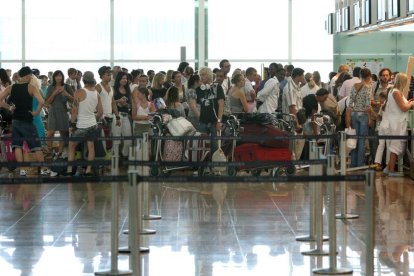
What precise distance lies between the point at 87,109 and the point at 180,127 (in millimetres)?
1486

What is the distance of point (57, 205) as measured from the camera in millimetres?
13641

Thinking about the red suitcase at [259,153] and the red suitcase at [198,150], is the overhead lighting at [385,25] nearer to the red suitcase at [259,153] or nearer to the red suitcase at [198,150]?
the red suitcase at [259,153]

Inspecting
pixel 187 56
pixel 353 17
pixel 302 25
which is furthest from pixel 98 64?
pixel 353 17

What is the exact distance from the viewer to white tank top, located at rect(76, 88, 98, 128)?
16.9 meters

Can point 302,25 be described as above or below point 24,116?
above

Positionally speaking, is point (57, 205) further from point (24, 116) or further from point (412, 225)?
point (412, 225)

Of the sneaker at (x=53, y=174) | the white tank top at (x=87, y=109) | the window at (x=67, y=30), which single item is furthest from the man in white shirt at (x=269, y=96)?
the window at (x=67, y=30)

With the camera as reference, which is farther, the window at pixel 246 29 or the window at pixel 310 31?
the window at pixel 246 29

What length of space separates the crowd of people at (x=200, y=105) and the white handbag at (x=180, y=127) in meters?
0.24

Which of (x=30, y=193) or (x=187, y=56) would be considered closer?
(x=30, y=193)

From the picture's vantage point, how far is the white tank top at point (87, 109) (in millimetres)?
16875

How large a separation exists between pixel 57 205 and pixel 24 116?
11.5 ft

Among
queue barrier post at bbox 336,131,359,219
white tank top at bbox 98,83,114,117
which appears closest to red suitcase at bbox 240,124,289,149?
white tank top at bbox 98,83,114,117

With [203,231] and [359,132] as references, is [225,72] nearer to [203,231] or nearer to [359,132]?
[359,132]
